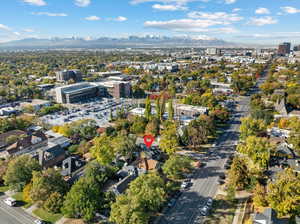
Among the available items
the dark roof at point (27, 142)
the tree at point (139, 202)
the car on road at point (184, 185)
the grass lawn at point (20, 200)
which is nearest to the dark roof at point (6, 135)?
the dark roof at point (27, 142)

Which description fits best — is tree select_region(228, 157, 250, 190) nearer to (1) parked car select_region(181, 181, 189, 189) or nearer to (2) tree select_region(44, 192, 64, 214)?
(1) parked car select_region(181, 181, 189, 189)

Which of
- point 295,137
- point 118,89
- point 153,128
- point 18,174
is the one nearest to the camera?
point 18,174

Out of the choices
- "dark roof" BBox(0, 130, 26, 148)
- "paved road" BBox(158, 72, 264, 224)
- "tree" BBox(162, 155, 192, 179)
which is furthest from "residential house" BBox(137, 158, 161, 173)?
"dark roof" BBox(0, 130, 26, 148)

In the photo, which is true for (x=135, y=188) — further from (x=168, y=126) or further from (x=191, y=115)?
(x=191, y=115)

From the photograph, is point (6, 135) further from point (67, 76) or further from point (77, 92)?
point (67, 76)

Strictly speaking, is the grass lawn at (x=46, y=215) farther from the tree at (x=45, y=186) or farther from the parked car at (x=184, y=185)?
the parked car at (x=184, y=185)

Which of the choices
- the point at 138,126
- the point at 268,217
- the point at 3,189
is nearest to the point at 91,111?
the point at 138,126
